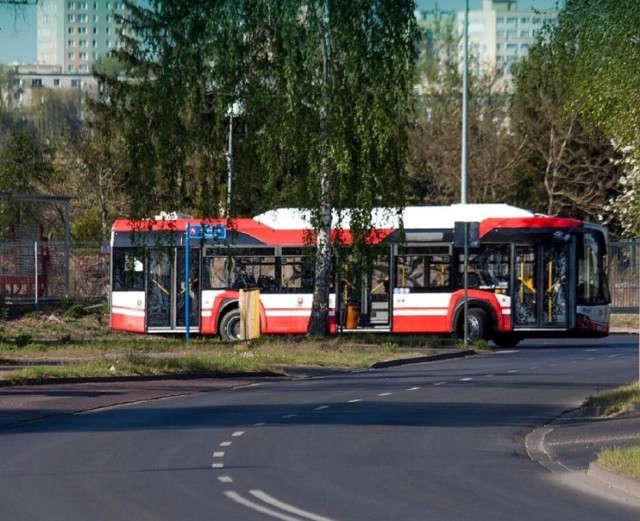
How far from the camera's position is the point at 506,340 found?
138ft

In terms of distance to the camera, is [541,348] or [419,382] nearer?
[419,382]

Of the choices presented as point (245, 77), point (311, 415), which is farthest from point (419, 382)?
point (245, 77)

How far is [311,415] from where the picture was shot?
21.8 meters

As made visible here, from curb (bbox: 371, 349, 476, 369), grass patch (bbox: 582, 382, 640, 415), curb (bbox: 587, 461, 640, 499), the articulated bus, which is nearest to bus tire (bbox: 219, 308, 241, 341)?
the articulated bus

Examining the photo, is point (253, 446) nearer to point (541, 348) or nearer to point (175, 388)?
point (175, 388)

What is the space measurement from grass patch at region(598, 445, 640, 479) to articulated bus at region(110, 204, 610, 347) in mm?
23390

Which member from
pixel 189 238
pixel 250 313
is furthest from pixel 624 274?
pixel 250 313

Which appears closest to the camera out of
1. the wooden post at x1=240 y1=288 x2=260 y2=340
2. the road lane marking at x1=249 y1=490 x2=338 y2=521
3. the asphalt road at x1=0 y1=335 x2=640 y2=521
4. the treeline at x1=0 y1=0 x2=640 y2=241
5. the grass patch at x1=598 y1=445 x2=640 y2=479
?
the road lane marking at x1=249 y1=490 x2=338 y2=521

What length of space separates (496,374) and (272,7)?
1118 centimetres

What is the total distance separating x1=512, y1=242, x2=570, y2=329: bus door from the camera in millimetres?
40312

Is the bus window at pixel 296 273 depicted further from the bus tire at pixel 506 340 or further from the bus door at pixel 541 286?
the bus door at pixel 541 286

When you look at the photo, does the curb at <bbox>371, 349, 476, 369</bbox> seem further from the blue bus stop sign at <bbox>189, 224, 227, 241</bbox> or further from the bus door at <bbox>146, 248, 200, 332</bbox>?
the bus door at <bbox>146, 248, 200, 332</bbox>

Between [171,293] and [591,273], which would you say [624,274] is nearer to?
[591,273]

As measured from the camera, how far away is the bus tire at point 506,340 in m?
41.8
